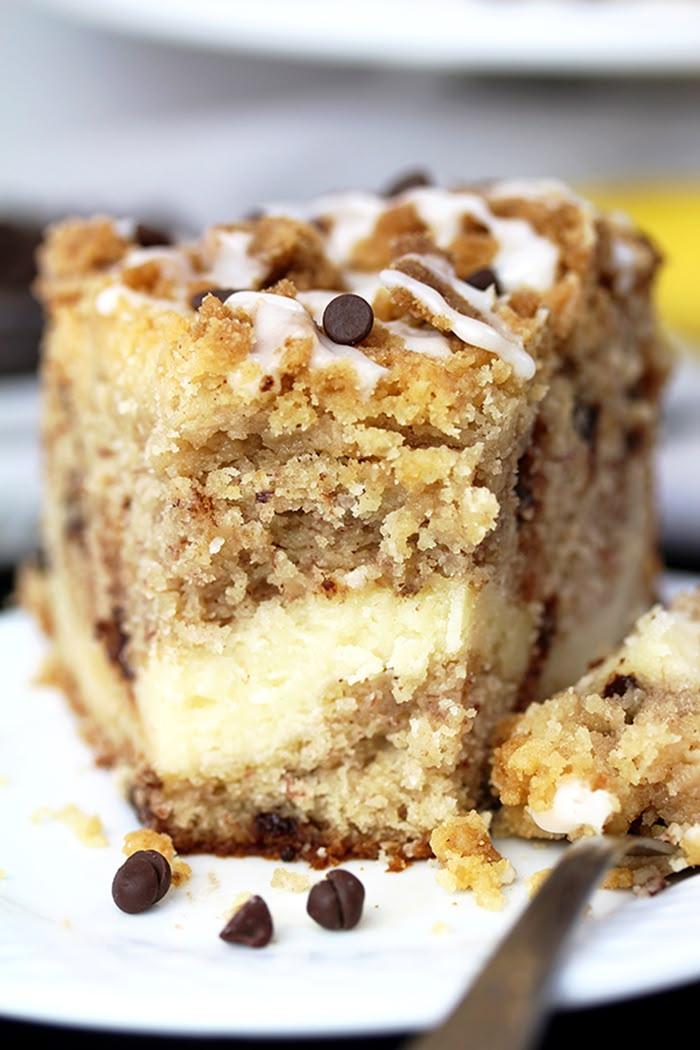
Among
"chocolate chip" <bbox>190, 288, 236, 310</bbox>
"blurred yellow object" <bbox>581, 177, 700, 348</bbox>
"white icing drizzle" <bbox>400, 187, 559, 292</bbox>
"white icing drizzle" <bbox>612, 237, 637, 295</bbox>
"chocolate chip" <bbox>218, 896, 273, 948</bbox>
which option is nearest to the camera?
"chocolate chip" <bbox>218, 896, 273, 948</bbox>

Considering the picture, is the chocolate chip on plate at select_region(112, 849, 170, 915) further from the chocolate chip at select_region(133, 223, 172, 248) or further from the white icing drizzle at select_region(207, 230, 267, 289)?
the chocolate chip at select_region(133, 223, 172, 248)

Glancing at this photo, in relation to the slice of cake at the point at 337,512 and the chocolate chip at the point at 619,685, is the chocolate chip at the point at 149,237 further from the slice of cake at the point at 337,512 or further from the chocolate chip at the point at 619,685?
the chocolate chip at the point at 619,685

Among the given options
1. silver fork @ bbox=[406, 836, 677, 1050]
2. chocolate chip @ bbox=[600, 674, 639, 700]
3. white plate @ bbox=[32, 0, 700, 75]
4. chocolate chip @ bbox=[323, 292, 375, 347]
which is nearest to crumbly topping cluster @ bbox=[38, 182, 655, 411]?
chocolate chip @ bbox=[323, 292, 375, 347]

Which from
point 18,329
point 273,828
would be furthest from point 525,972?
point 18,329

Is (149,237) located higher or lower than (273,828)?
higher

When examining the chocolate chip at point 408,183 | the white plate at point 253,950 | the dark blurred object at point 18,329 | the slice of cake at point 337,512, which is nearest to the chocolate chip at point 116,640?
the slice of cake at point 337,512

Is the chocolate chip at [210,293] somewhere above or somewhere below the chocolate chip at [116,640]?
above

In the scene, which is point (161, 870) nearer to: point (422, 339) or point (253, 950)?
point (253, 950)
